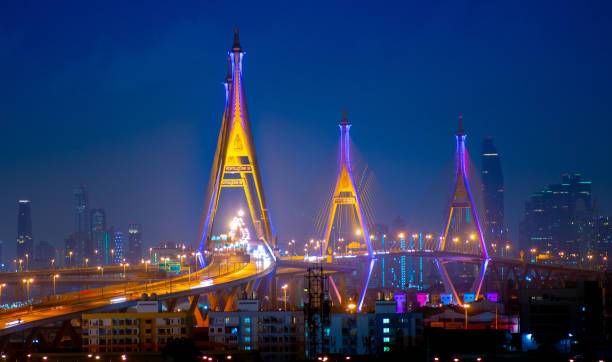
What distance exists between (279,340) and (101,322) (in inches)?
225

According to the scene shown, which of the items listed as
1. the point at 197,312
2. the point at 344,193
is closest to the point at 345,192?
the point at 344,193

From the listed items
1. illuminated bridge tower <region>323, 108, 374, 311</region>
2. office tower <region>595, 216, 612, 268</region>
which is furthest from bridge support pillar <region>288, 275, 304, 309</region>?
office tower <region>595, 216, 612, 268</region>

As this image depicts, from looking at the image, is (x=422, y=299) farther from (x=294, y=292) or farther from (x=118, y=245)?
(x=118, y=245)

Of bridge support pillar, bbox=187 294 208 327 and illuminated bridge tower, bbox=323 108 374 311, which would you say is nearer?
bridge support pillar, bbox=187 294 208 327

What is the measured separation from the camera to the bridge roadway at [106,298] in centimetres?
2726

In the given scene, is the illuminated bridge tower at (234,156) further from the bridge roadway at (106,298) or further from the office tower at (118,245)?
the office tower at (118,245)

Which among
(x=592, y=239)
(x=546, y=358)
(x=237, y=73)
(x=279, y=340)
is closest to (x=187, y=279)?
(x=237, y=73)

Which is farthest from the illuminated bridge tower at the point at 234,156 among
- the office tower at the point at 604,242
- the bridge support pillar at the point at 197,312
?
the office tower at the point at 604,242

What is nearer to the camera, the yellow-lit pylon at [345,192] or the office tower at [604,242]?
the yellow-lit pylon at [345,192]

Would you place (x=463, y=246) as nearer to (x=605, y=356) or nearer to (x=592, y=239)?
(x=592, y=239)

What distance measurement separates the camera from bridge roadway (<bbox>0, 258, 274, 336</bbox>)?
27263 mm

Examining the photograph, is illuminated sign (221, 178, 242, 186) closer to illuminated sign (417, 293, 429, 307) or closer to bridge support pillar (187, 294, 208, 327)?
bridge support pillar (187, 294, 208, 327)

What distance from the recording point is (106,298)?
3400cm

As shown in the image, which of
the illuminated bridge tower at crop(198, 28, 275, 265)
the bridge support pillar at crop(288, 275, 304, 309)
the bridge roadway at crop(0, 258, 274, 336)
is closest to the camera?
the bridge roadway at crop(0, 258, 274, 336)
